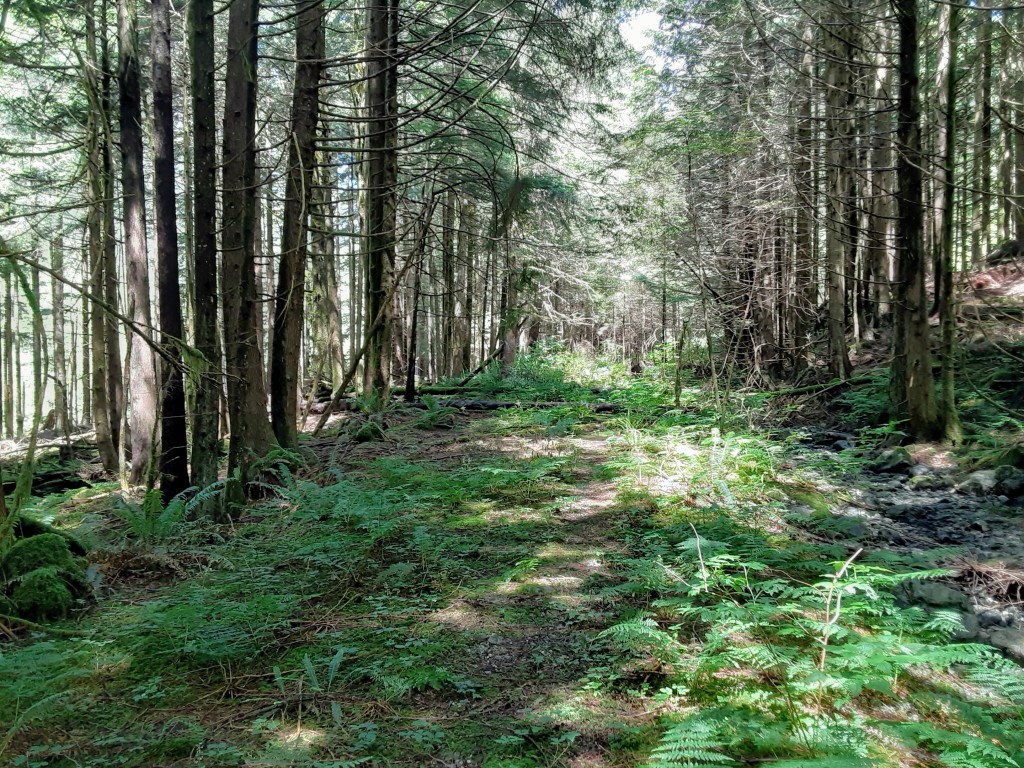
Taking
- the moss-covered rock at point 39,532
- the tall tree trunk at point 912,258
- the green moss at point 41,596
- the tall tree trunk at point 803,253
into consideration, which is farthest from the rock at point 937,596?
the tall tree trunk at point 803,253

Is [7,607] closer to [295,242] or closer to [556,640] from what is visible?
[556,640]

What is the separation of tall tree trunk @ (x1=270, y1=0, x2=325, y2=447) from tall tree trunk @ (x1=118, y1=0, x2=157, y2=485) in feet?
9.11

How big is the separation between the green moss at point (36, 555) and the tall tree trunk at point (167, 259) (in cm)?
213

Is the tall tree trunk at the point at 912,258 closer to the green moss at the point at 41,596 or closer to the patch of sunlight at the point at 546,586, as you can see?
the patch of sunlight at the point at 546,586

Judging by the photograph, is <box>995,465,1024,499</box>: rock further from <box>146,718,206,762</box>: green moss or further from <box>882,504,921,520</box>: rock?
<box>146,718,206,762</box>: green moss

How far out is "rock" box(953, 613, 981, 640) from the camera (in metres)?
3.11

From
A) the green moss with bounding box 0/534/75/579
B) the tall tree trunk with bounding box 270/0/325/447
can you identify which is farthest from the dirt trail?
the tall tree trunk with bounding box 270/0/325/447

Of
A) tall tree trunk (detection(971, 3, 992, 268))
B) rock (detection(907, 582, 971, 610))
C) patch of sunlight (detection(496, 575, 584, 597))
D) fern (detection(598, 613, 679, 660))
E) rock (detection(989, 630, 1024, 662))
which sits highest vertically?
tall tree trunk (detection(971, 3, 992, 268))

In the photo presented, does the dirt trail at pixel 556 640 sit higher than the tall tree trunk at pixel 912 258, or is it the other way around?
the tall tree trunk at pixel 912 258

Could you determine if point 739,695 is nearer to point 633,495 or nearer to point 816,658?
point 816,658

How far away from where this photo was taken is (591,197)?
18094 millimetres

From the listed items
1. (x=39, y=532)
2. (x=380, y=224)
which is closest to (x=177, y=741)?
(x=39, y=532)

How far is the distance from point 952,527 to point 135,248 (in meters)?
10.8

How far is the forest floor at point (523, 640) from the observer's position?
2250 millimetres
